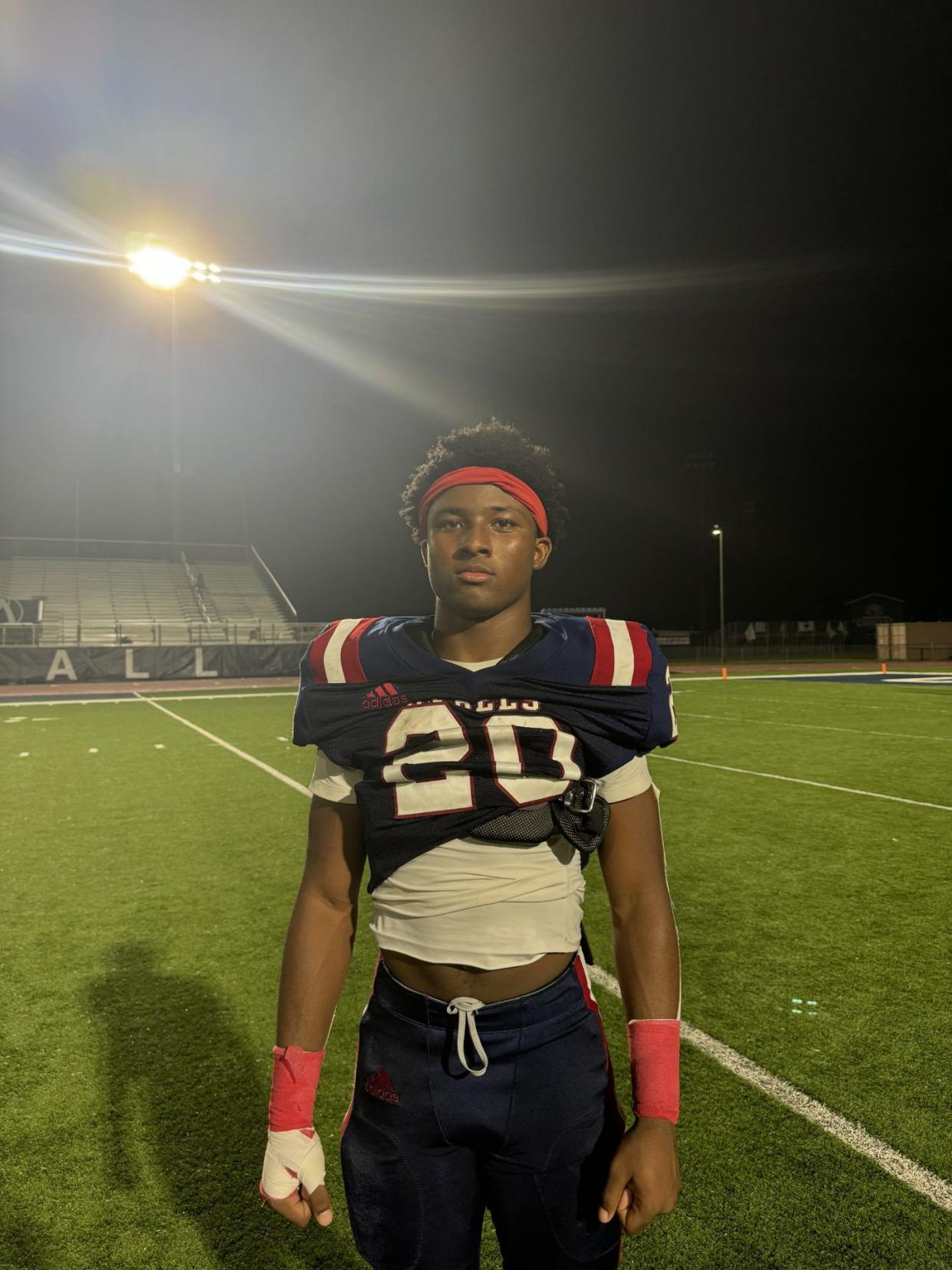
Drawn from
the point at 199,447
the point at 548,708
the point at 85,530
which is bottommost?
the point at 548,708

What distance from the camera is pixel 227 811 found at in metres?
7.43

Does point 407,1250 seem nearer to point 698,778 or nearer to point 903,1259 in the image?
point 903,1259

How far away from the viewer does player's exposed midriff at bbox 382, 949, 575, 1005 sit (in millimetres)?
1398

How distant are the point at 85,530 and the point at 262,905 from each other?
37576mm

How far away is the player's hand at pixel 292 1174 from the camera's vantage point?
54.4 inches

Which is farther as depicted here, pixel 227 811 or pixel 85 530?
pixel 85 530

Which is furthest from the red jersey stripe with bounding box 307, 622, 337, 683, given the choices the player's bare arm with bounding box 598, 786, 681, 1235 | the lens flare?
the lens flare

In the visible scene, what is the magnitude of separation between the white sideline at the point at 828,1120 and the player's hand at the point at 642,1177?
4.54ft

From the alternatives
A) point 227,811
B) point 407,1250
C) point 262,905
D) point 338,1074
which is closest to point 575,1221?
point 407,1250

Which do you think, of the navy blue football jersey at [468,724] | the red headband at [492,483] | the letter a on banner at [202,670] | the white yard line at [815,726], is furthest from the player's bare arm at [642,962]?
the letter a on banner at [202,670]

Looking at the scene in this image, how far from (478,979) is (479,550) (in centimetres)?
76

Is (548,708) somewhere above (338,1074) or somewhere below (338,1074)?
above

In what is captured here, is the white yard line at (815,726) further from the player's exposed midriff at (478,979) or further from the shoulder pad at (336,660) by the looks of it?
the shoulder pad at (336,660)

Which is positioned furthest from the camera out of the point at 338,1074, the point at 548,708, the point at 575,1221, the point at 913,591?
the point at 913,591
